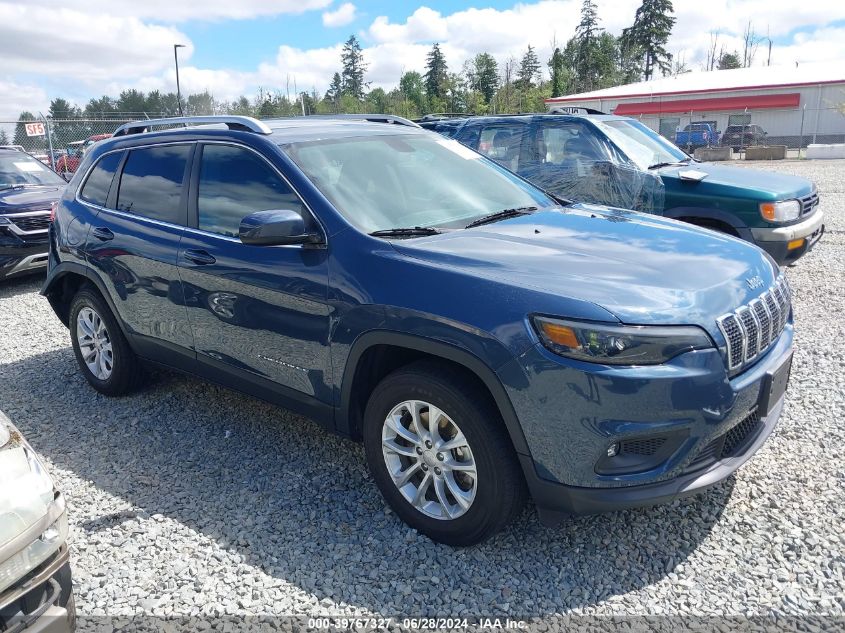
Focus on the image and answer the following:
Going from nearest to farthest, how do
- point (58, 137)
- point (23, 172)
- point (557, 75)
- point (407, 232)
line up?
point (407, 232)
point (23, 172)
point (58, 137)
point (557, 75)

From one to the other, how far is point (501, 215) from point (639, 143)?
4.63 m

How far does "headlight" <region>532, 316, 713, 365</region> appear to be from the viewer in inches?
97.2

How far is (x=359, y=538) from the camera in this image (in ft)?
10.3

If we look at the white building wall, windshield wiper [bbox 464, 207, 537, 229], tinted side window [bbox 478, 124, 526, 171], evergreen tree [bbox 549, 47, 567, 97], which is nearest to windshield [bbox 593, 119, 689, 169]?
tinted side window [bbox 478, 124, 526, 171]

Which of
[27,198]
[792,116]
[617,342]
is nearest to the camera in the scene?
[617,342]

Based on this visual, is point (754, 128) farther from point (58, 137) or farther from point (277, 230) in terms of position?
point (277, 230)

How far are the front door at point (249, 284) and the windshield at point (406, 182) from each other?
24 centimetres

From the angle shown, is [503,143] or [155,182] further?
[503,143]

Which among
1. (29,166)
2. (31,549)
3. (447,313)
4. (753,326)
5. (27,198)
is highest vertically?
(29,166)

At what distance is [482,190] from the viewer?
12.9 feet

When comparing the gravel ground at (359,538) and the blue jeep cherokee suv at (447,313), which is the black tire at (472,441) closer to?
the blue jeep cherokee suv at (447,313)

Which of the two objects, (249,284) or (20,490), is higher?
(249,284)

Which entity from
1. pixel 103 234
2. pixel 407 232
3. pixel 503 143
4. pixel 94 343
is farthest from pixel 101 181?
pixel 503 143

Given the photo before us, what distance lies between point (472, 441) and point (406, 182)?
1558mm
